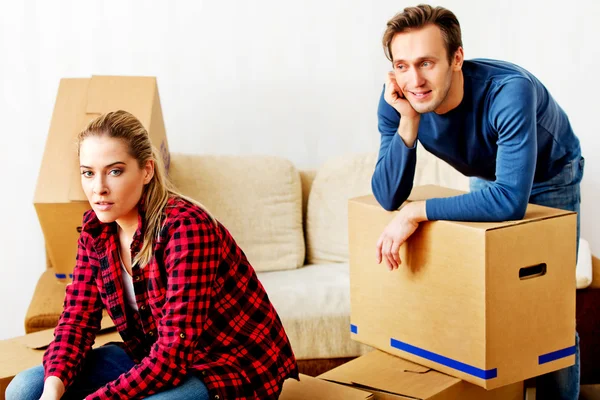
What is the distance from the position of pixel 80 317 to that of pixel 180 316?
0.33 metres

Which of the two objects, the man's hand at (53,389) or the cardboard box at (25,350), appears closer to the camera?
the man's hand at (53,389)

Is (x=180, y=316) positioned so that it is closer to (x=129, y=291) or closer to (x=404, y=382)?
(x=129, y=291)

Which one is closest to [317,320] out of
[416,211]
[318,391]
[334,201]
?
[334,201]

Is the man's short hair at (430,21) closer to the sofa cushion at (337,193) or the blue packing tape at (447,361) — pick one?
the blue packing tape at (447,361)

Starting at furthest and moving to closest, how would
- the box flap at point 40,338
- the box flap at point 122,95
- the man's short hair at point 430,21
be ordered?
the box flap at point 122,95 < the box flap at point 40,338 < the man's short hair at point 430,21

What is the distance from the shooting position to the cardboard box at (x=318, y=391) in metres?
1.63

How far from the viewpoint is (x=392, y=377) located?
1752 millimetres

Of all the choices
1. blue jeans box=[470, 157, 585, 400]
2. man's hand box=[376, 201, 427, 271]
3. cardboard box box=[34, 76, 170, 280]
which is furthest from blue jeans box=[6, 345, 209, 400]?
blue jeans box=[470, 157, 585, 400]

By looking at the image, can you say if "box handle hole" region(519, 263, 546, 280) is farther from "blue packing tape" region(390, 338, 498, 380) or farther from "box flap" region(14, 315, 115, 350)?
"box flap" region(14, 315, 115, 350)

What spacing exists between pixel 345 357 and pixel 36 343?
0.90 metres

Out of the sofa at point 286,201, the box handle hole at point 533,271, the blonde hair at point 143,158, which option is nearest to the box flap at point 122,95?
the sofa at point 286,201

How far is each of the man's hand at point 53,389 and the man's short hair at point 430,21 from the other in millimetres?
978

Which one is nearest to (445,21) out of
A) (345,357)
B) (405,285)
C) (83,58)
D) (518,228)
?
(518,228)

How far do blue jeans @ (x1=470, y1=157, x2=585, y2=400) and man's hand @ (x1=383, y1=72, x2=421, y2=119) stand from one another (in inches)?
10.1
